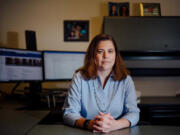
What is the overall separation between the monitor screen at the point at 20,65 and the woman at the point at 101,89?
0.63 metres

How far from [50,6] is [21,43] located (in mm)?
622

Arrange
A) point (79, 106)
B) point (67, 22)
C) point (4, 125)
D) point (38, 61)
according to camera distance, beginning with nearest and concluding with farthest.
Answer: point (4, 125), point (79, 106), point (38, 61), point (67, 22)

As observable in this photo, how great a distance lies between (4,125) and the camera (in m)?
0.85

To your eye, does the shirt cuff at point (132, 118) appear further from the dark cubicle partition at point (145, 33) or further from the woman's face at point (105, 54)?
the dark cubicle partition at point (145, 33)

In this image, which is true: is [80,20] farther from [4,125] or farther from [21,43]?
[4,125]

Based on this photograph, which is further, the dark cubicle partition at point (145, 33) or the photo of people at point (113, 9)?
the photo of people at point (113, 9)

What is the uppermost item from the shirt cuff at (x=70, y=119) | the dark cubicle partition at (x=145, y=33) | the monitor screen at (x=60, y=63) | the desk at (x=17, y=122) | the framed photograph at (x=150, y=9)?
the framed photograph at (x=150, y=9)

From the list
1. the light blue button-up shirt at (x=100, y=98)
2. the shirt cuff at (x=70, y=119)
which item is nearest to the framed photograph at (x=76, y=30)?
the light blue button-up shirt at (x=100, y=98)

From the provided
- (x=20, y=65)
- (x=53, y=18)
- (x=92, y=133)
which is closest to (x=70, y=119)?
(x=92, y=133)

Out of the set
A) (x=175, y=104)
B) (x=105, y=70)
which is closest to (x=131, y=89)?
(x=105, y=70)

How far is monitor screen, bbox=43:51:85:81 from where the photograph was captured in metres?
1.54

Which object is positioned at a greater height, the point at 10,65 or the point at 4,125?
the point at 10,65

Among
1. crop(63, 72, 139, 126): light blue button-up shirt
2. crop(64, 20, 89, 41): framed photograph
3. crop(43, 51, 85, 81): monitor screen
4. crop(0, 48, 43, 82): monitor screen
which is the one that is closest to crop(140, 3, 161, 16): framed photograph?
crop(64, 20, 89, 41): framed photograph

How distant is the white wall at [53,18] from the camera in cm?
Answer: 186
